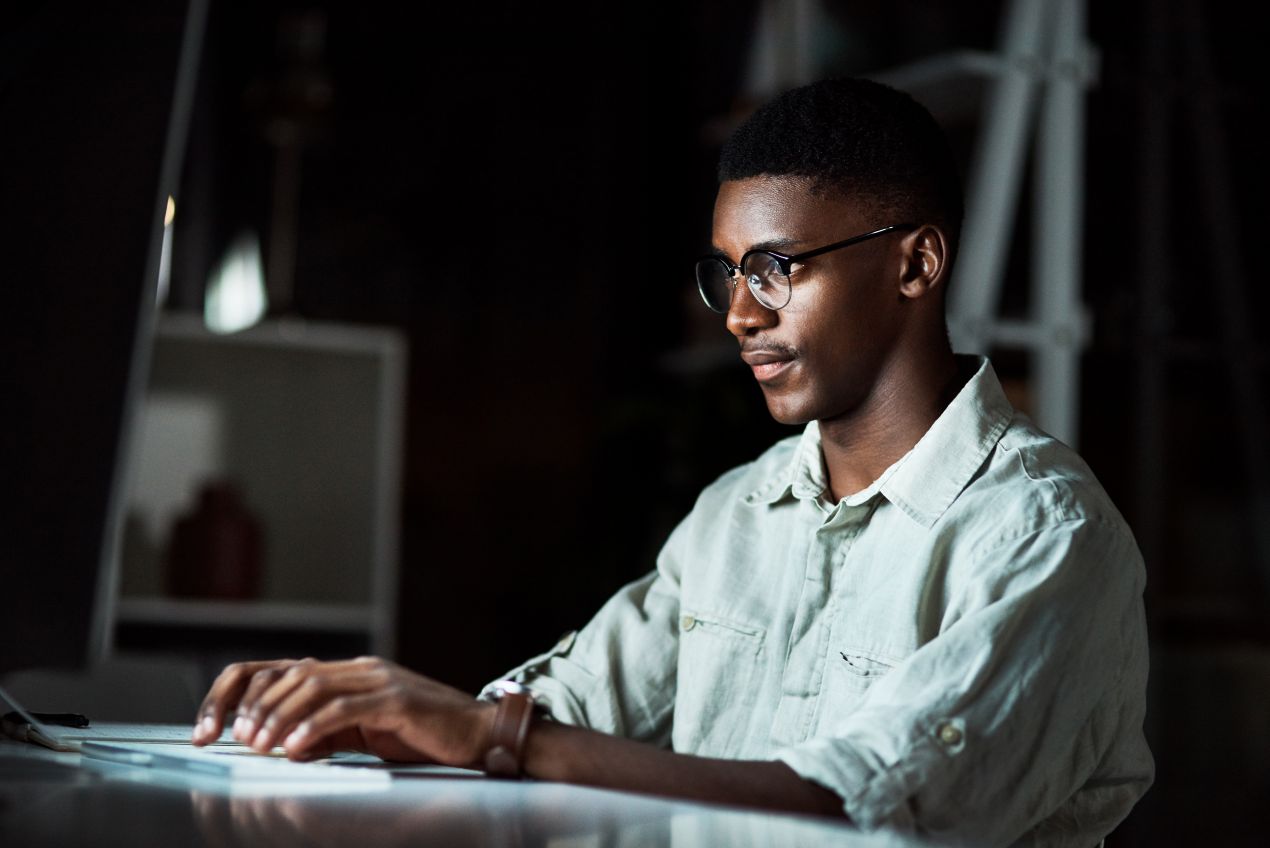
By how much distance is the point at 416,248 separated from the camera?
414 cm

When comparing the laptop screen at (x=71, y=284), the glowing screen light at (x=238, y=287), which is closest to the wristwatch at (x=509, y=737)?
the laptop screen at (x=71, y=284)

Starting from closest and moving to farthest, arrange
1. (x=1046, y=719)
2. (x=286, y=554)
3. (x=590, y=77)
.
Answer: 1. (x=1046, y=719)
2. (x=286, y=554)
3. (x=590, y=77)

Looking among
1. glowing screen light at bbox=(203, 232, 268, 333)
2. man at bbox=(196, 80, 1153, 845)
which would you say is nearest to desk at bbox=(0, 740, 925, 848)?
man at bbox=(196, 80, 1153, 845)

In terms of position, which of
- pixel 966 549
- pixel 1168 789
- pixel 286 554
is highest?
pixel 966 549

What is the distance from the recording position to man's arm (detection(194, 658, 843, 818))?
42.3 inches

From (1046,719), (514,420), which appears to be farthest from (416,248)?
(1046,719)

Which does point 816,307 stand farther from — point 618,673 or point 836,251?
point 618,673

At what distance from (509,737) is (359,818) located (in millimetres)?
292

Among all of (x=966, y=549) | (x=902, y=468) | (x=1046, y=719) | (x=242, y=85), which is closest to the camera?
(x=1046, y=719)

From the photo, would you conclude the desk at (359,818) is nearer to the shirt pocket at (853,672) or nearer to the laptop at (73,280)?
the laptop at (73,280)

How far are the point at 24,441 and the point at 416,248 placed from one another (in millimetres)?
2972

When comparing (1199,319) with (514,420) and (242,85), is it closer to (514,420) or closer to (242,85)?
(514,420)

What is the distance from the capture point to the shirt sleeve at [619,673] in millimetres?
1550

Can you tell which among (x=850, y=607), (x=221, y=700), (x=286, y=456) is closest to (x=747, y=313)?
(x=850, y=607)
